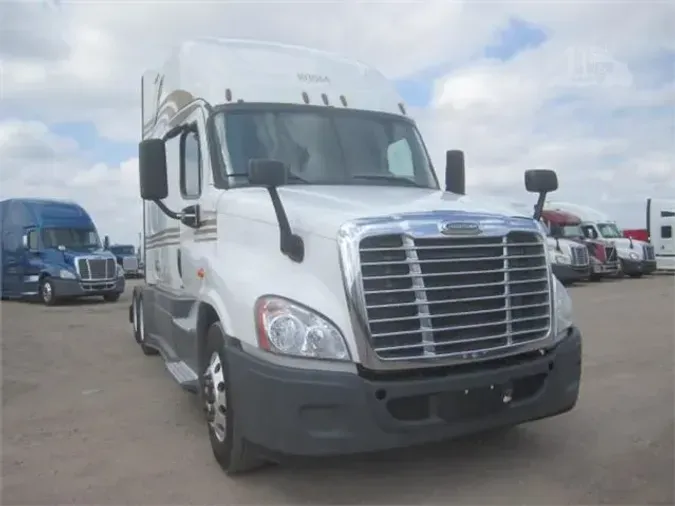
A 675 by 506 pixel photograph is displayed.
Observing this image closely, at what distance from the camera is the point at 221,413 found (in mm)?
4445

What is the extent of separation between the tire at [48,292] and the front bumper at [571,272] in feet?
48.6

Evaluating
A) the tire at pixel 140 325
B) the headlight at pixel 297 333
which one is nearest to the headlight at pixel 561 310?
the headlight at pixel 297 333

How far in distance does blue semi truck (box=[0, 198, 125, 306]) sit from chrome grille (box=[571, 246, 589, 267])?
1435 centimetres

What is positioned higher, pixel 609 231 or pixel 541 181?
pixel 541 181

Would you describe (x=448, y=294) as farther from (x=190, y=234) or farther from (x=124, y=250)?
(x=124, y=250)

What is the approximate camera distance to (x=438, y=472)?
453 centimetres

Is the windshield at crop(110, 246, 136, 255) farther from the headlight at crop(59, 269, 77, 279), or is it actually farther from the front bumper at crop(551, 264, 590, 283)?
the front bumper at crop(551, 264, 590, 283)

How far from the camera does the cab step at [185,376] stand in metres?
5.29

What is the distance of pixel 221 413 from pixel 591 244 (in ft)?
73.2

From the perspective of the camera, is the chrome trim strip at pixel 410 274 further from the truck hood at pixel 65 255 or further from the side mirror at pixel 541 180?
the truck hood at pixel 65 255

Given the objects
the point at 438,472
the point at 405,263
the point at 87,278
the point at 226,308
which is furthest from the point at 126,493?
the point at 87,278

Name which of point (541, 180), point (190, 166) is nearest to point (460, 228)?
point (541, 180)

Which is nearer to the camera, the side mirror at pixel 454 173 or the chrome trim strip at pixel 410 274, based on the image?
the chrome trim strip at pixel 410 274

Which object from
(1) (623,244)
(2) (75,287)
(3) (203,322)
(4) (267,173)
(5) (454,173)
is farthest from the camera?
(1) (623,244)
